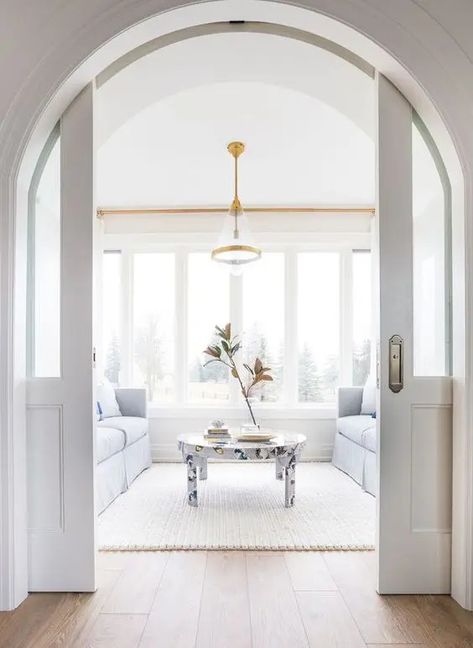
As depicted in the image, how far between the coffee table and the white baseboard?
153cm

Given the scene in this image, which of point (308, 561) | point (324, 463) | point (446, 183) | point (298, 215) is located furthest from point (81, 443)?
point (298, 215)

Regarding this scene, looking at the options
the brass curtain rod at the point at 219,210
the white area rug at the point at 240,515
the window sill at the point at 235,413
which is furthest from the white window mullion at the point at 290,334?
the white area rug at the point at 240,515

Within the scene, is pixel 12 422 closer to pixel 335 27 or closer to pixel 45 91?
pixel 45 91

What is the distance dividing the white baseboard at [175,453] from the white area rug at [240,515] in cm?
52

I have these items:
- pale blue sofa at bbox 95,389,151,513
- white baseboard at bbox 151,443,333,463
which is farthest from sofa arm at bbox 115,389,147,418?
white baseboard at bbox 151,443,333,463

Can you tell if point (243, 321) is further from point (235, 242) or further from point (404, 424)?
point (404, 424)

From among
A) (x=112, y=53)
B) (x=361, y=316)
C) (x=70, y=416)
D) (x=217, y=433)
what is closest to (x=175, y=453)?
(x=217, y=433)

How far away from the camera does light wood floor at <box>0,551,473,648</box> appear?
1.79m

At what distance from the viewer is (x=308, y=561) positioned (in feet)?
8.25

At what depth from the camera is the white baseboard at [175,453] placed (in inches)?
199

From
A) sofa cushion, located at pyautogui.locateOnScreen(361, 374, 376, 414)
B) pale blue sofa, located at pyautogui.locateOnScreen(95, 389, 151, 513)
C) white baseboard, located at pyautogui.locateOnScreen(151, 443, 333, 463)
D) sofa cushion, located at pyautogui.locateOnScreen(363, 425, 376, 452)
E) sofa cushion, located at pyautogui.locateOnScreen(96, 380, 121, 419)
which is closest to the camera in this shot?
pale blue sofa, located at pyautogui.locateOnScreen(95, 389, 151, 513)

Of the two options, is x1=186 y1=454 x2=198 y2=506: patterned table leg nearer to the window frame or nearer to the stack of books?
the stack of books

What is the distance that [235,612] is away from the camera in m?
1.98

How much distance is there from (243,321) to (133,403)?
1.46 meters
